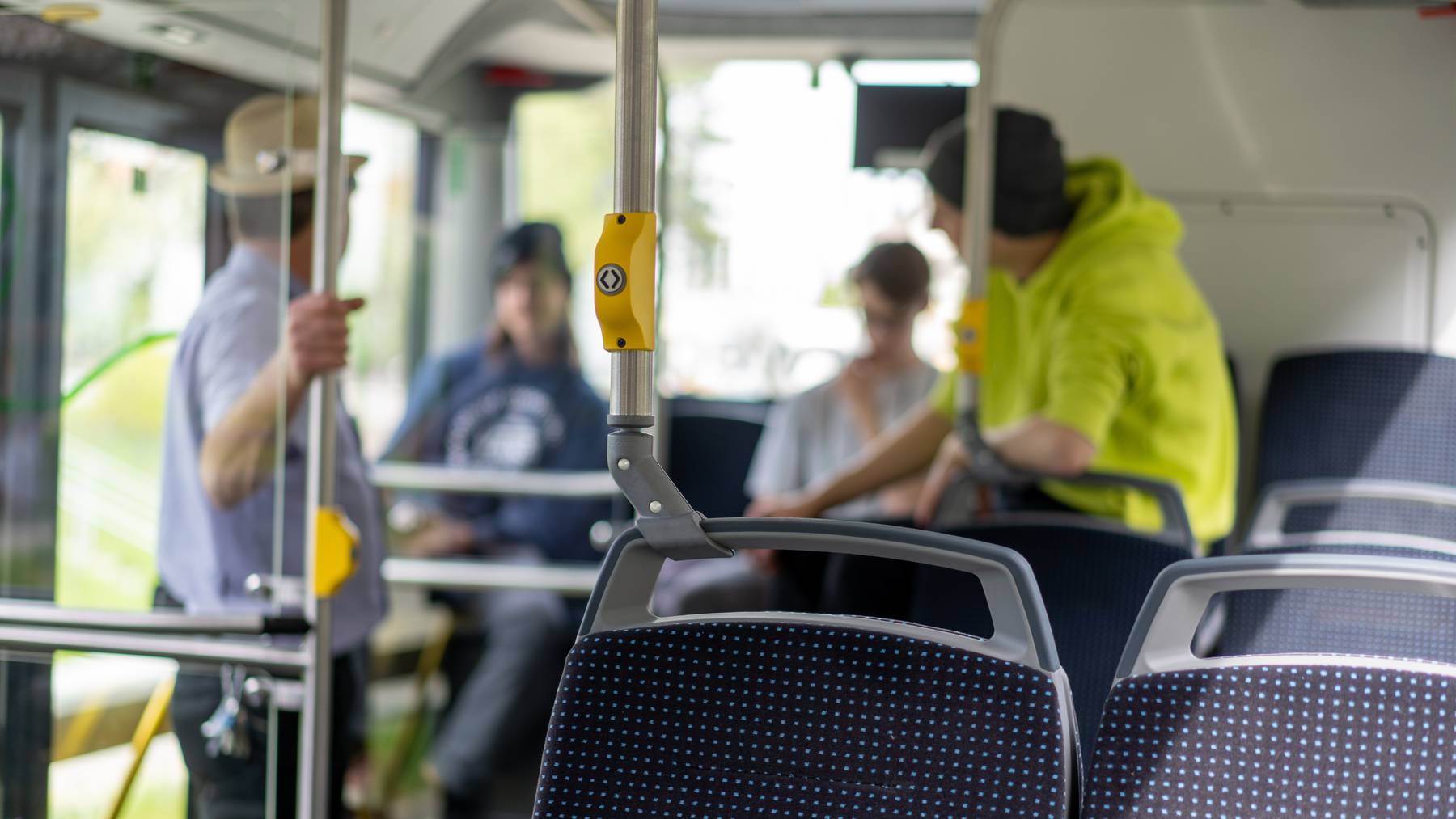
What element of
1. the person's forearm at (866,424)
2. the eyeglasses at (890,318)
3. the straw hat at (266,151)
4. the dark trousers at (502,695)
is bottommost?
the dark trousers at (502,695)

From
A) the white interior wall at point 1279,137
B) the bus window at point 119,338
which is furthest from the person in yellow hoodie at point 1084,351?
the bus window at point 119,338

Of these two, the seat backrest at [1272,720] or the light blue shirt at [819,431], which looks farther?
the light blue shirt at [819,431]

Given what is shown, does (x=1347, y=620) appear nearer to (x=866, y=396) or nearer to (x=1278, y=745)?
(x=1278, y=745)

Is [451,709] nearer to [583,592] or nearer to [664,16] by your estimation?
[583,592]

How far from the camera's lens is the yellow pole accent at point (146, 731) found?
7.45ft

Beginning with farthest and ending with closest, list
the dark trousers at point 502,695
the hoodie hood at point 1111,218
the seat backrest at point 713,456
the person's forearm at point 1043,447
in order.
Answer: the seat backrest at point 713,456, the dark trousers at point 502,695, the hoodie hood at point 1111,218, the person's forearm at point 1043,447

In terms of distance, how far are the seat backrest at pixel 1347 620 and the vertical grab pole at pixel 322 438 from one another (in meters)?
1.21

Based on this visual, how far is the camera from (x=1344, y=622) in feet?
8.29

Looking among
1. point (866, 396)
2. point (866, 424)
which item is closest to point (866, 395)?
point (866, 396)

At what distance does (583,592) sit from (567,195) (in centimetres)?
125

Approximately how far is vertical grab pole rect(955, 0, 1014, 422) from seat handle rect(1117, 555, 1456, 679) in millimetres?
1602

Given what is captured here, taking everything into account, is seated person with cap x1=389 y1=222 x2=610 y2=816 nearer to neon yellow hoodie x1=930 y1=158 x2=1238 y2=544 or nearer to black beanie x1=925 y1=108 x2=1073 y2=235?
black beanie x1=925 y1=108 x2=1073 y2=235

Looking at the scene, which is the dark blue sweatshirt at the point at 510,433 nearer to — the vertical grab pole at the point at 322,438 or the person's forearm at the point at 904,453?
the person's forearm at the point at 904,453

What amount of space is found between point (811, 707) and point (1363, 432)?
8.03ft
